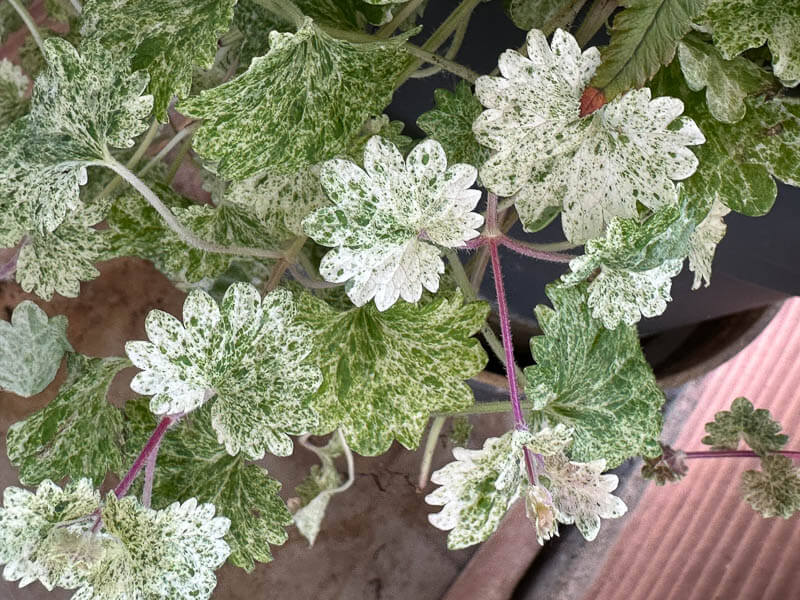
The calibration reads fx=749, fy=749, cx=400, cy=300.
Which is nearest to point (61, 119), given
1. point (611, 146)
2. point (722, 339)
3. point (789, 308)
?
point (611, 146)

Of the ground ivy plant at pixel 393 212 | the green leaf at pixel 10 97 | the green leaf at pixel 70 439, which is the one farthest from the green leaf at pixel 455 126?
the green leaf at pixel 10 97

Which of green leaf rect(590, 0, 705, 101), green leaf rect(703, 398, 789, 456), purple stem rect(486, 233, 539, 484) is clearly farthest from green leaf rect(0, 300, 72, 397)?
green leaf rect(703, 398, 789, 456)

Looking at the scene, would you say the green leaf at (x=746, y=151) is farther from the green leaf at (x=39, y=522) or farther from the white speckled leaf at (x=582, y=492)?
the green leaf at (x=39, y=522)

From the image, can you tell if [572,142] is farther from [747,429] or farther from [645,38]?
[747,429]

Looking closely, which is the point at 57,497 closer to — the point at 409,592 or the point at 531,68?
the point at 531,68

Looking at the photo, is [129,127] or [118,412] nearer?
[129,127]

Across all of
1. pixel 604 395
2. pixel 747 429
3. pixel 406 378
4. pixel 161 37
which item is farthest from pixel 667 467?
pixel 161 37
